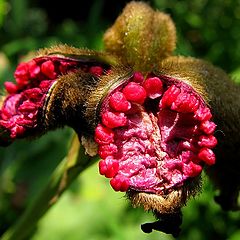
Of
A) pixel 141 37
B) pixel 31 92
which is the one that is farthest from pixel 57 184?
pixel 141 37

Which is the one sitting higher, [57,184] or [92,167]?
[57,184]

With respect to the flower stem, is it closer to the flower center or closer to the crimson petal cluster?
the crimson petal cluster

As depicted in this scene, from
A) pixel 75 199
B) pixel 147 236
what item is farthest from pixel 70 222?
pixel 147 236

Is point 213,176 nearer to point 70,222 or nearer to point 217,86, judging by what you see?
point 217,86

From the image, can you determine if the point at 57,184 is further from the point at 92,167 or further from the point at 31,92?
the point at 92,167

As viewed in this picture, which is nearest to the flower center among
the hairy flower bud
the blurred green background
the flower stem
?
the hairy flower bud

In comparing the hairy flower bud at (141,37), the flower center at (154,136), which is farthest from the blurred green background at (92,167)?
the flower center at (154,136)

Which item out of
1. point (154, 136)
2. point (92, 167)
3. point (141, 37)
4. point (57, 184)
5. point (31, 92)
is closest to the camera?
point (154, 136)
